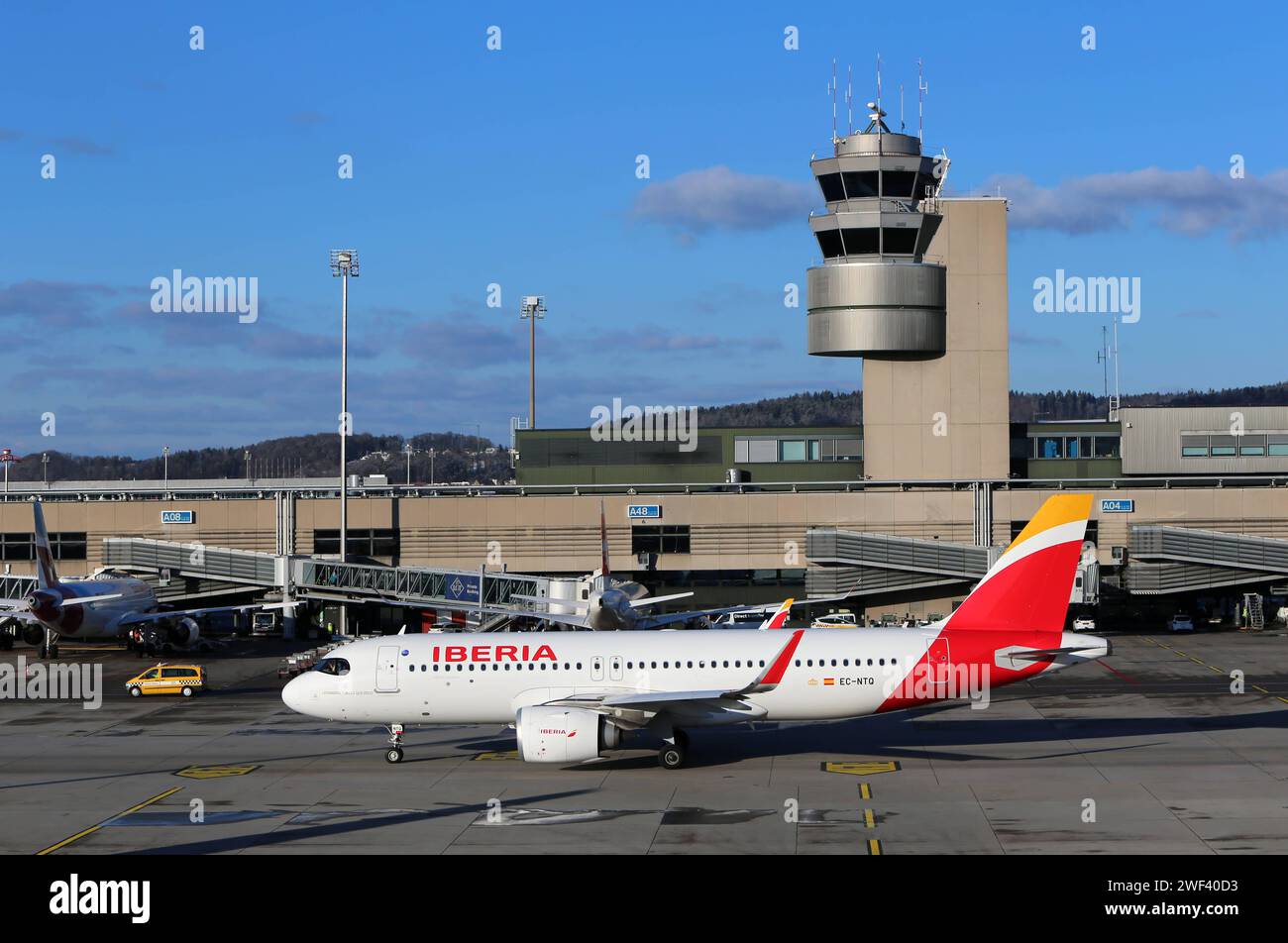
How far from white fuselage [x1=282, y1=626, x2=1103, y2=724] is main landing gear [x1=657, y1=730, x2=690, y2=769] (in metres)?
1.06

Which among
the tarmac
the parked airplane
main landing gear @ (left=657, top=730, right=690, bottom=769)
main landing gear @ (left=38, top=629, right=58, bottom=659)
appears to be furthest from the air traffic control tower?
main landing gear @ (left=657, top=730, right=690, bottom=769)

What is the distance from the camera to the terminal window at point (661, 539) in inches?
3467

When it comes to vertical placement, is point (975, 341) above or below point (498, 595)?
above

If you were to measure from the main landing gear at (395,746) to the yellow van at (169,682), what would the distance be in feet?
63.3

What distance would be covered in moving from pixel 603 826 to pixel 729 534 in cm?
5792

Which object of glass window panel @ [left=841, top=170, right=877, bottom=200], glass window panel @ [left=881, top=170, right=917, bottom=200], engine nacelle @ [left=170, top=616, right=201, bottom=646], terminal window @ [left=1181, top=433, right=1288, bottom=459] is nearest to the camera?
engine nacelle @ [left=170, top=616, right=201, bottom=646]

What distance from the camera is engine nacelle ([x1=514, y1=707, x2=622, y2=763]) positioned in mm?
35875

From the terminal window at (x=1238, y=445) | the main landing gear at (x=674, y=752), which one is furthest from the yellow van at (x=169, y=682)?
the terminal window at (x=1238, y=445)

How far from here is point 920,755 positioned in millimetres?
38531

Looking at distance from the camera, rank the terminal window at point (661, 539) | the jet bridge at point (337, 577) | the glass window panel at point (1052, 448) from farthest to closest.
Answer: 1. the glass window panel at point (1052, 448)
2. the terminal window at point (661, 539)
3. the jet bridge at point (337, 577)

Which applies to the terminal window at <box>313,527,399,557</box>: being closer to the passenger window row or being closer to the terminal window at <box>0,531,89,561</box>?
the terminal window at <box>0,531,89,561</box>

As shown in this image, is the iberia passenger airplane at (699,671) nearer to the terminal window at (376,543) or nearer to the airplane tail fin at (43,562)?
the airplane tail fin at (43,562)
